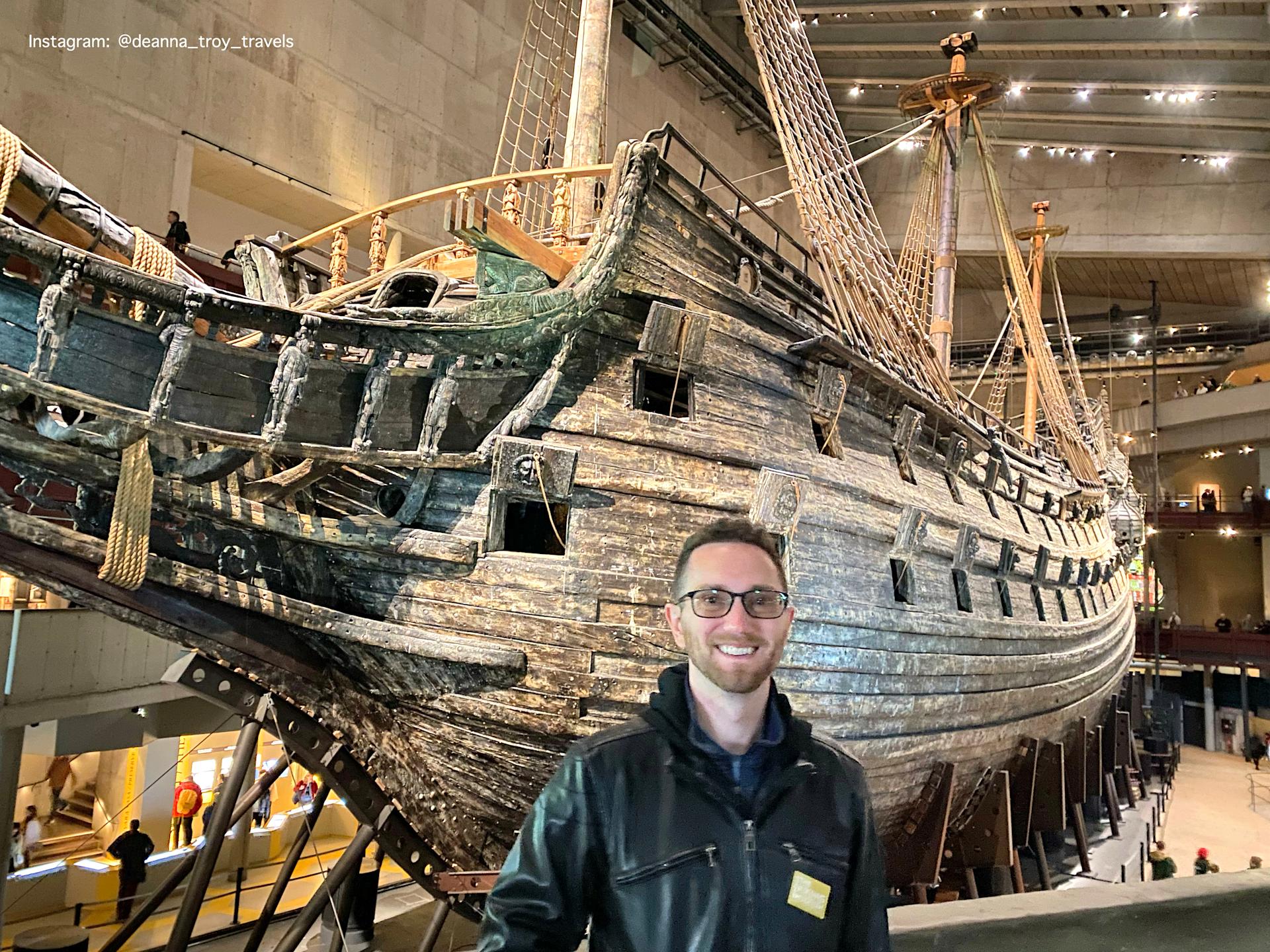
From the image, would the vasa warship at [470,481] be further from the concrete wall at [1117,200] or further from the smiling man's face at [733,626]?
the concrete wall at [1117,200]

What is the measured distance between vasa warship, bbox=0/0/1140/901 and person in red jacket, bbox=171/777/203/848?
3495 millimetres

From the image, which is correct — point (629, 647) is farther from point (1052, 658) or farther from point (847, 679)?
point (1052, 658)

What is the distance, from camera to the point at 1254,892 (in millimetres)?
2607

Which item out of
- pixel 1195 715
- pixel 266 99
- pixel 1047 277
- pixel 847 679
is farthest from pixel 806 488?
pixel 1047 277

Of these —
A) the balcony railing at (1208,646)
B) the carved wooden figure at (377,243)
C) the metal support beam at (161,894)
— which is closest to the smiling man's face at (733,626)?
the metal support beam at (161,894)

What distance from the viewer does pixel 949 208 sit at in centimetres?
1080

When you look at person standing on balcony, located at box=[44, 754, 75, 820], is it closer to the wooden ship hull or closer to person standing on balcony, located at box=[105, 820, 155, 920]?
person standing on balcony, located at box=[105, 820, 155, 920]

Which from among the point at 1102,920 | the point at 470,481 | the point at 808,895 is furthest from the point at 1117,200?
the point at 808,895

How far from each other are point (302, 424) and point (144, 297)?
66 cm

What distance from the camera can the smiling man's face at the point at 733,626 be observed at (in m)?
1.20

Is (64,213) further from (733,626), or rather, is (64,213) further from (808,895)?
(808,895)

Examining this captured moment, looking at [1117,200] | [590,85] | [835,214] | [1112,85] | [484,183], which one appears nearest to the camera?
[484,183]

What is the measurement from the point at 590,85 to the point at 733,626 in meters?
4.74

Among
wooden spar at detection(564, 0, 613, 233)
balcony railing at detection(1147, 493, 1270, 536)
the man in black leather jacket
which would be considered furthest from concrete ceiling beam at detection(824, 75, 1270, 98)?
the man in black leather jacket
